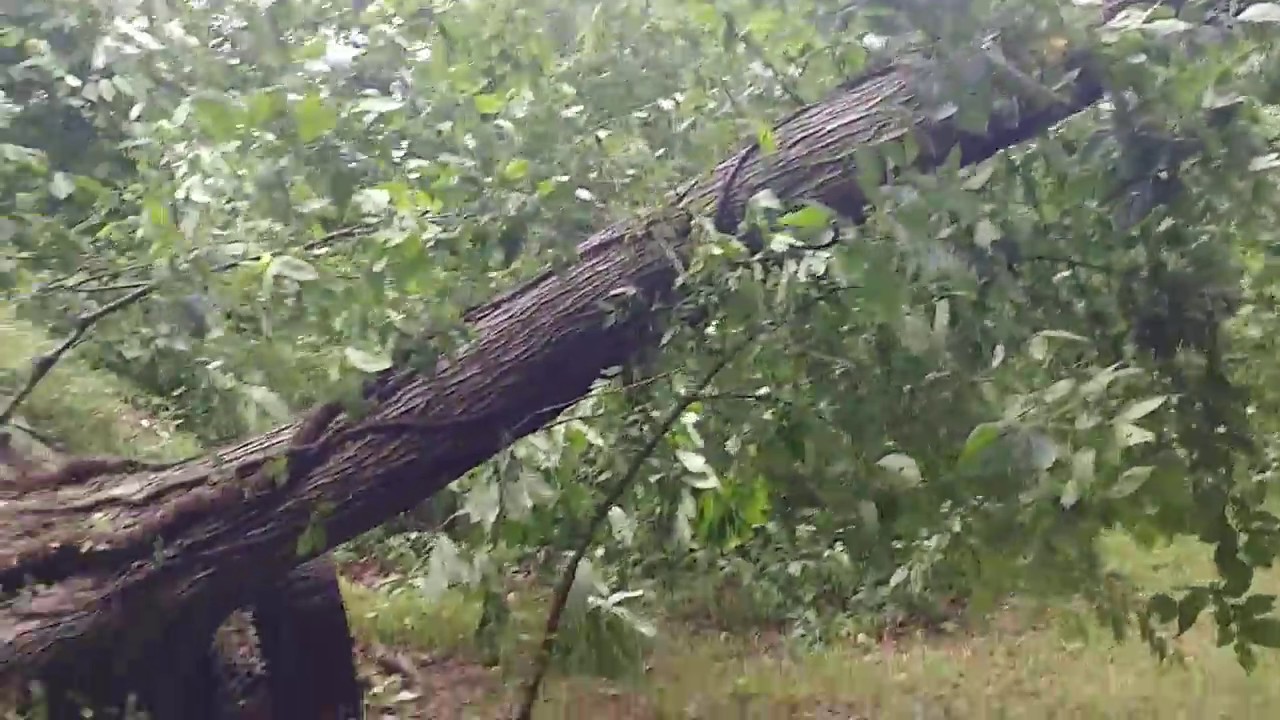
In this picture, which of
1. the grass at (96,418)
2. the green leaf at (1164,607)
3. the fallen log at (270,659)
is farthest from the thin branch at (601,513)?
the grass at (96,418)

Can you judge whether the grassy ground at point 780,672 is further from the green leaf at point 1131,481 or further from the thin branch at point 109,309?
the green leaf at point 1131,481

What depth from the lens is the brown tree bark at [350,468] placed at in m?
2.71

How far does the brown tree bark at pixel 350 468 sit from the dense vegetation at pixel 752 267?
92 millimetres

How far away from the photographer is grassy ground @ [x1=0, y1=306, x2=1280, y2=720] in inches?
189

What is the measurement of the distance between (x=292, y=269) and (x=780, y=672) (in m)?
3.64

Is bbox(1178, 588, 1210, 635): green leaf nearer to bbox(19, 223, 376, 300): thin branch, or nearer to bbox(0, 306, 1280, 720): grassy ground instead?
bbox(19, 223, 376, 300): thin branch

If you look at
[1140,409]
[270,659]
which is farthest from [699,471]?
[270,659]

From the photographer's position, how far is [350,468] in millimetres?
2838

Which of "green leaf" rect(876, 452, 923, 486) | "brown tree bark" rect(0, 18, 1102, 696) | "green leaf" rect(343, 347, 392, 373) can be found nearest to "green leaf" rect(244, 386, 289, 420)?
"brown tree bark" rect(0, 18, 1102, 696)

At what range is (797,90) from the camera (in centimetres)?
277

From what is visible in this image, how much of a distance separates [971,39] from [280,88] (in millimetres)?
1261

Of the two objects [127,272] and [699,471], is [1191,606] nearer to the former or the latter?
[699,471]

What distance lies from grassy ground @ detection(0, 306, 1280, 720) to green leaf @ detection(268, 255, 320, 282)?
99.1 inches

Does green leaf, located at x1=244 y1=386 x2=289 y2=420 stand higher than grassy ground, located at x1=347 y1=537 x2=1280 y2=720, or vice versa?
green leaf, located at x1=244 y1=386 x2=289 y2=420
